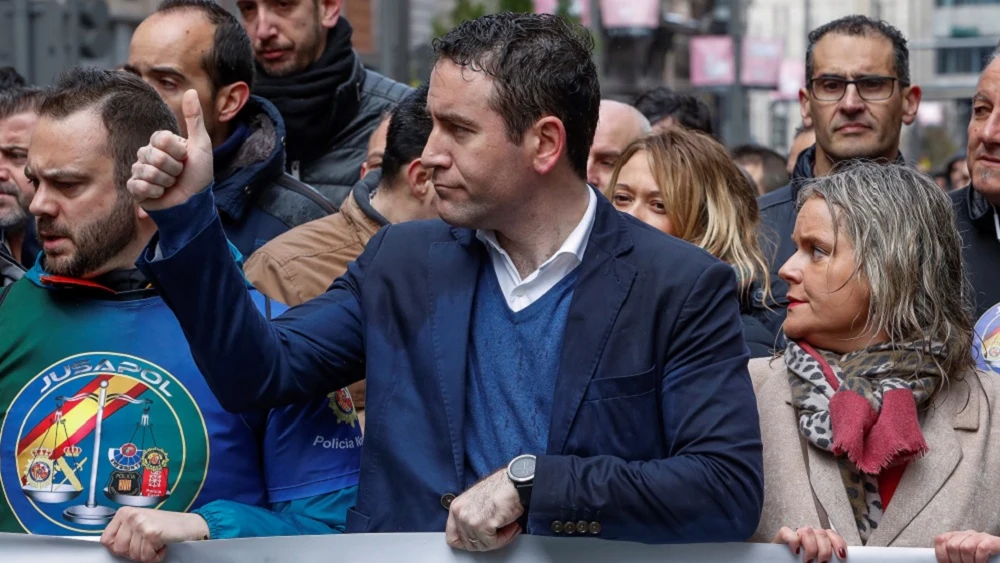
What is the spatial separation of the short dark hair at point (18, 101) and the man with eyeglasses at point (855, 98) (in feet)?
8.79

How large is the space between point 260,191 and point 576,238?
209 centimetres

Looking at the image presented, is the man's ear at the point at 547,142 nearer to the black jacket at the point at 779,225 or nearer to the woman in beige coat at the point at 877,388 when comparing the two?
the woman in beige coat at the point at 877,388

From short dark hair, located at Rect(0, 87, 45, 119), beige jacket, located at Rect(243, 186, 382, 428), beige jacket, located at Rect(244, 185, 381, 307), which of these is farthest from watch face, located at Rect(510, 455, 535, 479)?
short dark hair, located at Rect(0, 87, 45, 119)

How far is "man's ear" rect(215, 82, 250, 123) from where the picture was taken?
4980mm

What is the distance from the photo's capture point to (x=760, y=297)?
14.5 feet

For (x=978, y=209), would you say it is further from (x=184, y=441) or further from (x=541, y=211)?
(x=184, y=441)

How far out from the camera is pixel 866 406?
321cm

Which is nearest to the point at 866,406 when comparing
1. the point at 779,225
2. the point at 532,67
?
the point at 532,67

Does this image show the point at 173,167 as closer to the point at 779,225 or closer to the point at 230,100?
the point at 230,100

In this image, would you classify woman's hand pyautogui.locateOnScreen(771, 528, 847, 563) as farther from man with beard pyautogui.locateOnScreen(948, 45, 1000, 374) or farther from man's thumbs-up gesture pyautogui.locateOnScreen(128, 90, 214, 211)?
man with beard pyautogui.locateOnScreen(948, 45, 1000, 374)

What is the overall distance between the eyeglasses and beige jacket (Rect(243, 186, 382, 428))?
2081mm

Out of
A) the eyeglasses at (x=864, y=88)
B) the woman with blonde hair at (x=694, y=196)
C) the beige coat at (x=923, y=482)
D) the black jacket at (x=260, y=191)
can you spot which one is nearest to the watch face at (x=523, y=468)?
the beige coat at (x=923, y=482)

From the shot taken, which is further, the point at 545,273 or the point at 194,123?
the point at 545,273

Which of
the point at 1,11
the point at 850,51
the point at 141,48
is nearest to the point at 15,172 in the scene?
the point at 141,48
